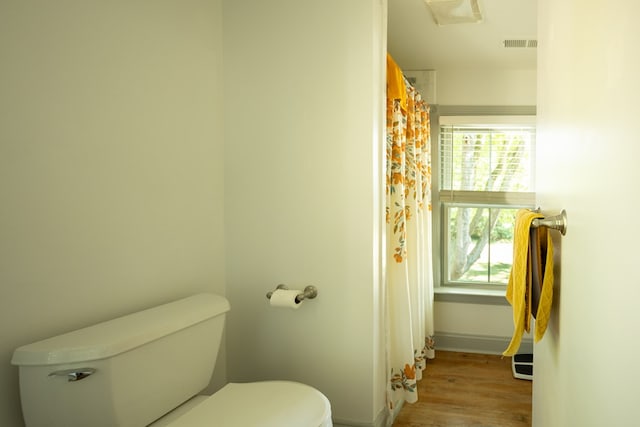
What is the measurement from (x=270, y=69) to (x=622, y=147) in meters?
1.66

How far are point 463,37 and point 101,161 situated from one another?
2.37m

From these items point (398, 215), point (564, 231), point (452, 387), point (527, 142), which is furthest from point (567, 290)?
point (527, 142)

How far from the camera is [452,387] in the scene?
10.4ft

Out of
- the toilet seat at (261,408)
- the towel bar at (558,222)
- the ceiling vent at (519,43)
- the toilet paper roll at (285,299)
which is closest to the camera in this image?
the towel bar at (558,222)

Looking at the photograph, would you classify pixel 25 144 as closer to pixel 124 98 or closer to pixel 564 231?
pixel 124 98

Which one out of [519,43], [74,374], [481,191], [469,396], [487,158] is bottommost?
[469,396]

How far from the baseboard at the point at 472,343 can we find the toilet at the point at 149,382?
2.41 meters

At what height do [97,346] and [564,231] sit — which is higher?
[564,231]

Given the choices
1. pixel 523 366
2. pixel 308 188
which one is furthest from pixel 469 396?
pixel 308 188

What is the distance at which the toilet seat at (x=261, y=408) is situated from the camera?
1.50 metres

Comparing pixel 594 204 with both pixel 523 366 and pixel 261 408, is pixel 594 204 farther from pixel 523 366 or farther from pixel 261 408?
pixel 523 366

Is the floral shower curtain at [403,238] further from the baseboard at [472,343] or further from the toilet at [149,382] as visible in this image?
the toilet at [149,382]

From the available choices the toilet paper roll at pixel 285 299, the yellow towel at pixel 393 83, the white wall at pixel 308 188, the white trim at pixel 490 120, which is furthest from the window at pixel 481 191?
the toilet paper roll at pixel 285 299

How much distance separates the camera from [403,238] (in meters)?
2.72
